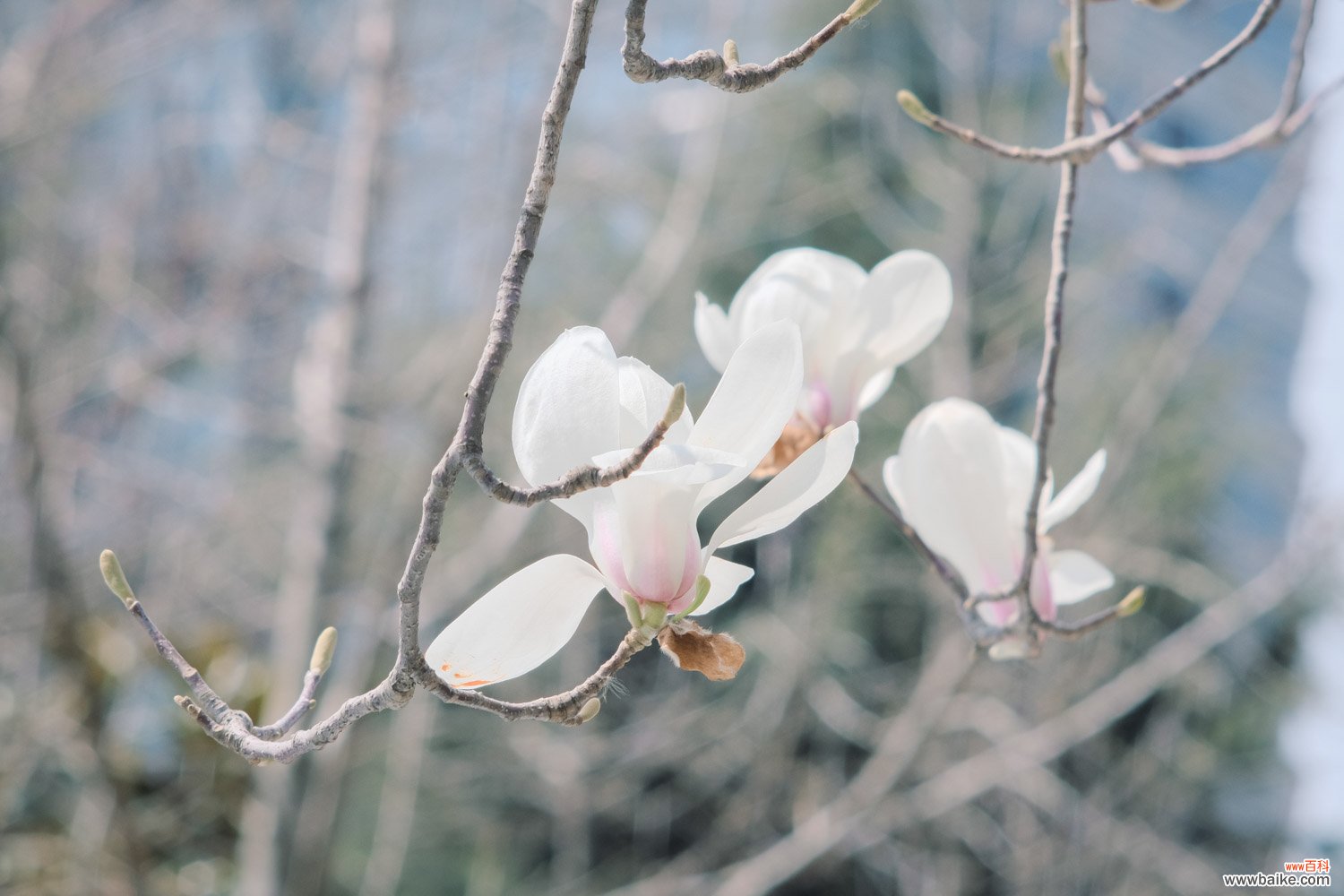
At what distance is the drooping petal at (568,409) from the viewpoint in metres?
0.42

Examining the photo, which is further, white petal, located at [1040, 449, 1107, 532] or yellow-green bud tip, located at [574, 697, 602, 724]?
white petal, located at [1040, 449, 1107, 532]

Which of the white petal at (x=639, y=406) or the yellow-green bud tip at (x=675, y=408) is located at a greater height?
Answer: the yellow-green bud tip at (x=675, y=408)

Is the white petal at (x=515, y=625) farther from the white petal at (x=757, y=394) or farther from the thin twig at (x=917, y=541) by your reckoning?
the thin twig at (x=917, y=541)

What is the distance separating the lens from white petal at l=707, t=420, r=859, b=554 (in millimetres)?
408

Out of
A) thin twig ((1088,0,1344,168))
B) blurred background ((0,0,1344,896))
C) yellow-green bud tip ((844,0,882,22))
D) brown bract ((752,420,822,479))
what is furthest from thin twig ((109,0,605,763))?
blurred background ((0,0,1344,896))

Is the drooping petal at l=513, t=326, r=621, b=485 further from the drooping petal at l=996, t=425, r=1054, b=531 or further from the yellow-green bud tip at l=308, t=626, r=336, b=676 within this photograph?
the drooping petal at l=996, t=425, r=1054, b=531

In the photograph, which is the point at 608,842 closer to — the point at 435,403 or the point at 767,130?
the point at 435,403

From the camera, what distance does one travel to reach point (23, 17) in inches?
139

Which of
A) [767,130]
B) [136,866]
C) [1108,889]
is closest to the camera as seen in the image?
[136,866]

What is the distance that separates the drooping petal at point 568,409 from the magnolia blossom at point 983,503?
10.6 inches

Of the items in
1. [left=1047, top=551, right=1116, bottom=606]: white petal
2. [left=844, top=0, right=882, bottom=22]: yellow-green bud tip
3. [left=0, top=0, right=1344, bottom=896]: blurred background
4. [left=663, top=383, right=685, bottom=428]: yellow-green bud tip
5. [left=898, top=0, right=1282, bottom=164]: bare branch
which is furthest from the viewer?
[left=0, top=0, right=1344, bottom=896]: blurred background

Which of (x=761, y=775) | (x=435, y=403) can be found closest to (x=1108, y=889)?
(x=761, y=775)

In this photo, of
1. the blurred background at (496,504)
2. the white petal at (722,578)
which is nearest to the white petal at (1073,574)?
the white petal at (722,578)

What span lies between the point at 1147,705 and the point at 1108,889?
1.21 m
